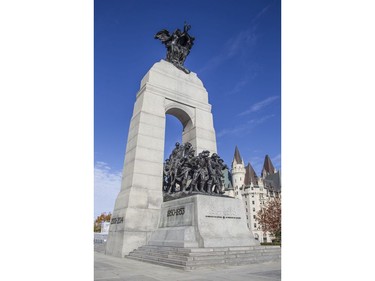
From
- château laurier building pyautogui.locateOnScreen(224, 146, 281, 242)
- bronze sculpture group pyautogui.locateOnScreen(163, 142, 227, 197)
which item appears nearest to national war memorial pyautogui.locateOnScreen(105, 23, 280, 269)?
bronze sculpture group pyautogui.locateOnScreen(163, 142, 227, 197)

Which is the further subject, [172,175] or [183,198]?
[172,175]

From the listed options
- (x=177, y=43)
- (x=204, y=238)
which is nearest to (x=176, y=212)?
(x=204, y=238)

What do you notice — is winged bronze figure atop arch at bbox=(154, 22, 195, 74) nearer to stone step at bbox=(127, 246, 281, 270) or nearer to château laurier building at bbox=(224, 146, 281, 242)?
stone step at bbox=(127, 246, 281, 270)

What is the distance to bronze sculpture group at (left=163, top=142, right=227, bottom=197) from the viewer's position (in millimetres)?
14000

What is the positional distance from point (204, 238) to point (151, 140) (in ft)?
27.4

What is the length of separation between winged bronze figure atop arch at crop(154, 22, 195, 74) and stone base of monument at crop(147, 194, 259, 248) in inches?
474

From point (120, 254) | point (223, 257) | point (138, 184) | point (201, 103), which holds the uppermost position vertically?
point (201, 103)

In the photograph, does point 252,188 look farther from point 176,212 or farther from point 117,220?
point 176,212

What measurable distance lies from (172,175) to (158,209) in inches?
90.3

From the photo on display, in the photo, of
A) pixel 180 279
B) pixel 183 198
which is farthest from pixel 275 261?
pixel 180 279

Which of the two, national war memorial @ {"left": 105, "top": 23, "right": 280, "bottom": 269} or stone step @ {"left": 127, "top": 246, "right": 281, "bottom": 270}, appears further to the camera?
national war memorial @ {"left": 105, "top": 23, "right": 280, "bottom": 269}
